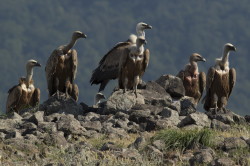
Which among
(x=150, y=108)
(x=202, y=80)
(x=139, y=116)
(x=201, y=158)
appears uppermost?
(x=202, y=80)

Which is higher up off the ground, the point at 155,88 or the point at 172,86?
the point at 172,86

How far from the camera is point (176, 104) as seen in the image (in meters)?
16.7

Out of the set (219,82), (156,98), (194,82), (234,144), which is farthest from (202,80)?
(234,144)

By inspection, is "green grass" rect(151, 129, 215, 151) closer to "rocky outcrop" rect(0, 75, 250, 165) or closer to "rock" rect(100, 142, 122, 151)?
"rocky outcrop" rect(0, 75, 250, 165)

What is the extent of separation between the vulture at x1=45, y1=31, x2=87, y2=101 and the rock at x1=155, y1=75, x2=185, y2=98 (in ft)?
7.30

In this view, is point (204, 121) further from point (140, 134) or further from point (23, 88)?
point (23, 88)

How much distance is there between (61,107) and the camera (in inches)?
680

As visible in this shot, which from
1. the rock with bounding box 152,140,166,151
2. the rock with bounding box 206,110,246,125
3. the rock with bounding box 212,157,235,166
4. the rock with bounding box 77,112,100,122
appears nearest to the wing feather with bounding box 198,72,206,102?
the rock with bounding box 206,110,246,125

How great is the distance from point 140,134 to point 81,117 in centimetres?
240

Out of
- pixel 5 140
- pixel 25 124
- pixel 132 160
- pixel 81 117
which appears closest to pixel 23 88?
pixel 81 117

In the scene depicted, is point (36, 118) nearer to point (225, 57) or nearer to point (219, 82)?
point (219, 82)

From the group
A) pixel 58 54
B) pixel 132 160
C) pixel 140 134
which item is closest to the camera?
pixel 132 160

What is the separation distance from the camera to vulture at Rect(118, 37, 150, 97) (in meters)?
19.2

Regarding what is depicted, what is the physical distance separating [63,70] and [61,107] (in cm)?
202
